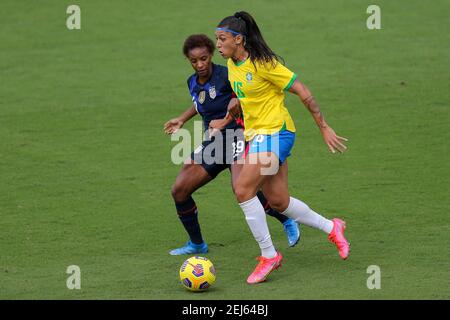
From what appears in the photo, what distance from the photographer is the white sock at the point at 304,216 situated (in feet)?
27.7

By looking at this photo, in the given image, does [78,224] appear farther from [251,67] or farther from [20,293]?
[251,67]

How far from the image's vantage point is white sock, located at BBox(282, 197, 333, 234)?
845 centimetres

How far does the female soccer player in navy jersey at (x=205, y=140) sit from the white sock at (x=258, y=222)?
24.4 inches

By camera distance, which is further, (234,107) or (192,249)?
(192,249)

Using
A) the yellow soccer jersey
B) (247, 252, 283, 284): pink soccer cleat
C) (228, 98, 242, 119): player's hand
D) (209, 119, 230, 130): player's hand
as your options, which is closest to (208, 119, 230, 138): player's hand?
(209, 119, 230, 130): player's hand

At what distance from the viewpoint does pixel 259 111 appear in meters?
8.16

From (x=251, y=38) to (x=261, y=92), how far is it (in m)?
0.48

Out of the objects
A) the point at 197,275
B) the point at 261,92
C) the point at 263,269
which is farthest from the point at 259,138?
the point at 197,275

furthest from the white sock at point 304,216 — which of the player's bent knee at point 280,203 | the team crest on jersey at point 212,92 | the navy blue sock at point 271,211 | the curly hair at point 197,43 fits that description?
the curly hair at point 197,43

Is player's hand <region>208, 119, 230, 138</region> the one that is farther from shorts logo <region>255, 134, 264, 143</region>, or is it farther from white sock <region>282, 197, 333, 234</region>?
white sock <region>282, 197, 333, 234</region>

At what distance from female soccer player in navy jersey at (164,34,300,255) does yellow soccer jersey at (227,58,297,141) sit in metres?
0.48

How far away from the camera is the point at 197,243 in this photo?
9.09 m

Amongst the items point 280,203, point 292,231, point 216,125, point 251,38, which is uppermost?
point 251,38

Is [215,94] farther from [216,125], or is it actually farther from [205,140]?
[205,140]
